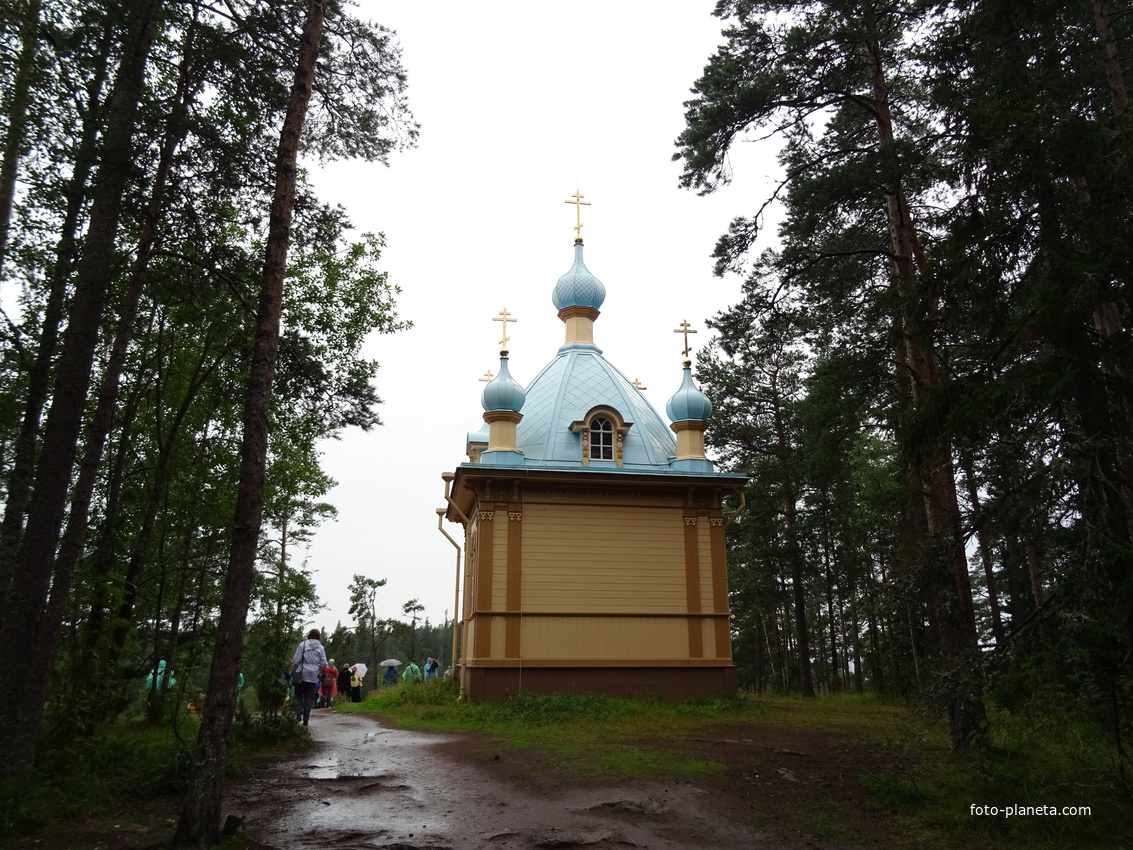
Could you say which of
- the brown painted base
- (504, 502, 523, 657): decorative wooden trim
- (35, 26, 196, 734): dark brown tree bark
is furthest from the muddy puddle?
(504, 502, 523, 657): decorative wooden trim

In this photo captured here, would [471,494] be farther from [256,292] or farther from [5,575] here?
[5,575]

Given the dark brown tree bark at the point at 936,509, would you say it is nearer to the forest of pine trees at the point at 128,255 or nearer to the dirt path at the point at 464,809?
the dirt path at the point at 464,809

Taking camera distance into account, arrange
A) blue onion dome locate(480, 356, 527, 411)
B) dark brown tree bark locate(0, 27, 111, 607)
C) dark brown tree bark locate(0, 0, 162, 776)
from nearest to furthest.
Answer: dark brown tree bark locate(0, 0, 162, 776), dark brown tree bark locate(0, 27, 111, 607), blue onion dome locate(480, 356, 527, 411)

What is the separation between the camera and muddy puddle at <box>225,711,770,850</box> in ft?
21.3

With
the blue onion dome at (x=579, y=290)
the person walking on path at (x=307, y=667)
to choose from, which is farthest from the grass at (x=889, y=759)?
the blue onion dome at (x=579, y=290)

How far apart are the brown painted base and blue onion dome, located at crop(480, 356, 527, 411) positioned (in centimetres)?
549


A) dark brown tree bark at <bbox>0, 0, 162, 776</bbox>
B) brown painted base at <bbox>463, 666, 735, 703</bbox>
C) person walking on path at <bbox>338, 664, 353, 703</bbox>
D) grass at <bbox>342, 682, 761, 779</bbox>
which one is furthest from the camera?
person walking on path at <bbox>338, 664, 353, 703</bbox>

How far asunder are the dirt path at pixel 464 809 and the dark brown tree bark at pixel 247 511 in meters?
0.60

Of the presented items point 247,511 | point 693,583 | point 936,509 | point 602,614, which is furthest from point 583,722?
point 247,511

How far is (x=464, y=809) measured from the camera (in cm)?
752

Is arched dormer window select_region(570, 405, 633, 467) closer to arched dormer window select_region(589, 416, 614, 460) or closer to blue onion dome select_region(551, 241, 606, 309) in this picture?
arched dormer window select_region(589, 416, 614, 460)

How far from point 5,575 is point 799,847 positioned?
7.80 metres

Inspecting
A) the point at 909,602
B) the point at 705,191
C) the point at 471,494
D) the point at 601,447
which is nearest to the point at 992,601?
the point at 601,447

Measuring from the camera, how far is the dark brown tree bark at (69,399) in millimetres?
7500
